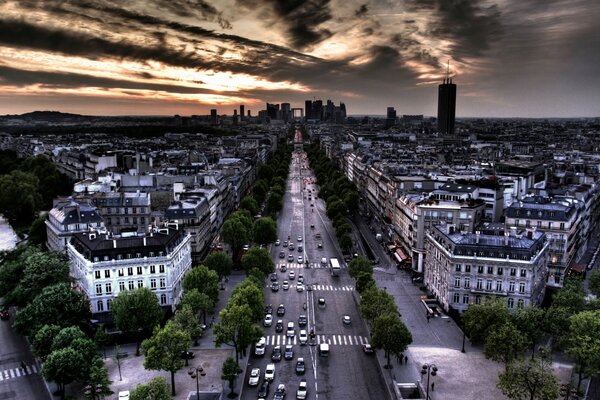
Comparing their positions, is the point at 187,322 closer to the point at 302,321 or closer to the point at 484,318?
the point at 302,321

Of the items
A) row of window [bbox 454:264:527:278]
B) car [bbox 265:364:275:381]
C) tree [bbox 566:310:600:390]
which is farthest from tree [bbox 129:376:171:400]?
row of window [bbox 454:264:527:278]

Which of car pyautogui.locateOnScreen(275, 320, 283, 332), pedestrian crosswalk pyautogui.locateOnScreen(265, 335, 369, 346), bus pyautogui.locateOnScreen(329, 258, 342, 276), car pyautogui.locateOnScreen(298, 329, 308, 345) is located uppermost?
bus pyautogui.locateOnScreen(329, 258, 342, 276)

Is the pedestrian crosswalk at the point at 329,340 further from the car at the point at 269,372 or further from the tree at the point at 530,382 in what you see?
the tree at the point at 530,382

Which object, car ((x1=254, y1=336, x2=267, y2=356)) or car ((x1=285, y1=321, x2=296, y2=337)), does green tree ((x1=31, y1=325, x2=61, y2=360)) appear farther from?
car ((x1=285, y1=321, x2=296, y2=337))

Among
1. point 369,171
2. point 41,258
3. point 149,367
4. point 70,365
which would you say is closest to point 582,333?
point 149,367

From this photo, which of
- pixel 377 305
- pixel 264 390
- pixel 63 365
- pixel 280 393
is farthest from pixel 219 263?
pixel 280 393

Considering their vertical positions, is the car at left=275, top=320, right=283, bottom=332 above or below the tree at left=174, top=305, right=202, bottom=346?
below

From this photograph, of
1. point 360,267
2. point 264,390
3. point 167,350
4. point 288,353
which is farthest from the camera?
point 360,267

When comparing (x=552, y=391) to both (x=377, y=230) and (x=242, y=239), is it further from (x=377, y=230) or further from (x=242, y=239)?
(x=377, y=230)
